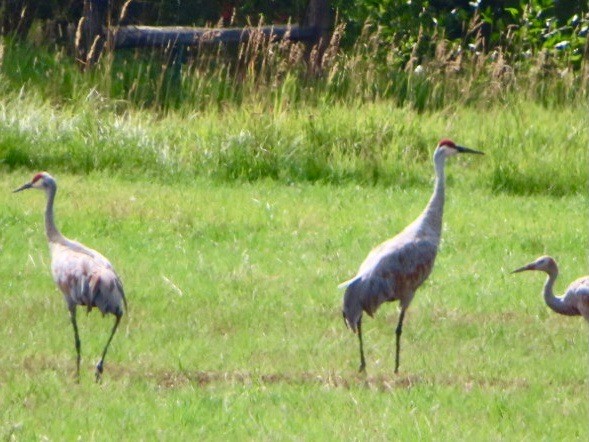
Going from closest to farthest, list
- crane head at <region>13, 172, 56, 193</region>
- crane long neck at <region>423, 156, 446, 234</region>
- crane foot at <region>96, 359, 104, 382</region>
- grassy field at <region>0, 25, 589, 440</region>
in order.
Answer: grassy field at <region>0, 25, 589, 440</region> < crane foot at <region>96, 359, 104, 382</region> < crane long neck at <region>423, 156, 446, 234</region> < crane head at <region>13, 172, 56, 193</region>

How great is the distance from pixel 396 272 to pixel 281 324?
3.04 feet

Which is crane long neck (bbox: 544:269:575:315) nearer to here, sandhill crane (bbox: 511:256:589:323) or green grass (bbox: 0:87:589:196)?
sandhill crane (bbox: 511:256:589:323)

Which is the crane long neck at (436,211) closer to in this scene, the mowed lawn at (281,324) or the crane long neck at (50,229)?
the mowed lawn at (281,324)

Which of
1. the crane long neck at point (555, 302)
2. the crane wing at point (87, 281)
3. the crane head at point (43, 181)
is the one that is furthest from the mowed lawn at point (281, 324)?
the crane head at point (43, 181)

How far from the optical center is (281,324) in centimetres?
804

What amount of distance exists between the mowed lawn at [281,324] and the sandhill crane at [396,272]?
0.97 ft

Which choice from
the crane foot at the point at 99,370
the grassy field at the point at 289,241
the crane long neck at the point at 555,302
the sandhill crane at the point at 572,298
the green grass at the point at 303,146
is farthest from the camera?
the green grass at the point at 303,146

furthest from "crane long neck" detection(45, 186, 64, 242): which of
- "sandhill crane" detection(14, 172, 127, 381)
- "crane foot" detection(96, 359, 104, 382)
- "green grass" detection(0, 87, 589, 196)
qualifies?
"green grass" detection(0, 87, 589, 196)

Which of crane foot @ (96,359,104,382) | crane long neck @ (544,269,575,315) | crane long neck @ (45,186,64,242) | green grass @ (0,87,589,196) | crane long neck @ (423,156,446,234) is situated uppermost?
crane long neck @ (423,156,446,234)

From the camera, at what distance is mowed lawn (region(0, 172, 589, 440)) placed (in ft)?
20.5

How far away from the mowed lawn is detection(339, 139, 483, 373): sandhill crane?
30cm

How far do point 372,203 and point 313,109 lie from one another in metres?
2.40

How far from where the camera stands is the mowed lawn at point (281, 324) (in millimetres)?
6254

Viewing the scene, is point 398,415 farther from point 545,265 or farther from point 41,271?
point 41,271
